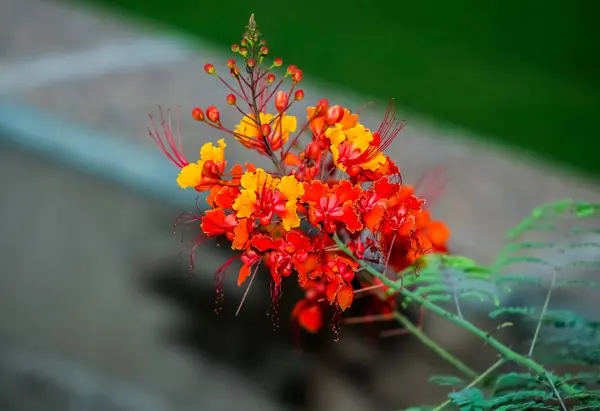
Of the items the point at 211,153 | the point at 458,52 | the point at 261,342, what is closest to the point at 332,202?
the point at 211,153

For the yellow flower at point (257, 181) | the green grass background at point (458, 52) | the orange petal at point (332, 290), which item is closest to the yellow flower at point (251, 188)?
the yellow flower at point (257, 181)

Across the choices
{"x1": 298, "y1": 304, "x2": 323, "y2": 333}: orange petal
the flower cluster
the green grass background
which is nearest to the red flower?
the flower cluster

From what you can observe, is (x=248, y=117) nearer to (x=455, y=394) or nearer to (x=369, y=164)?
(x=369, y=164)

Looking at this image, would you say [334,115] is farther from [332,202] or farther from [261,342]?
[261,342]

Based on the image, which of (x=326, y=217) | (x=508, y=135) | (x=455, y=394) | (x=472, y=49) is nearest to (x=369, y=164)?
(x=326, y=217)

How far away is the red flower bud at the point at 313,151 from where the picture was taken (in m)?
0.71

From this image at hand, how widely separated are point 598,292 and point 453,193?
389mm

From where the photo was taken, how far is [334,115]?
2.34 ft

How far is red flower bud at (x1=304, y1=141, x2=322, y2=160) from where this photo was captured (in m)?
0.71

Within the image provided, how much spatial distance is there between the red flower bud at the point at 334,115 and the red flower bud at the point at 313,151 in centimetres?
2

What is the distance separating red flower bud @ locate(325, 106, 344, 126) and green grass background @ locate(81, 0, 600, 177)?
1910 millimetres

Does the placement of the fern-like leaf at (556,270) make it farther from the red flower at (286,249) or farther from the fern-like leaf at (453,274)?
the red flower at (286,249)

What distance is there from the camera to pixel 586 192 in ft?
5.65

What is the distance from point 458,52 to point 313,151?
249 centimetres
